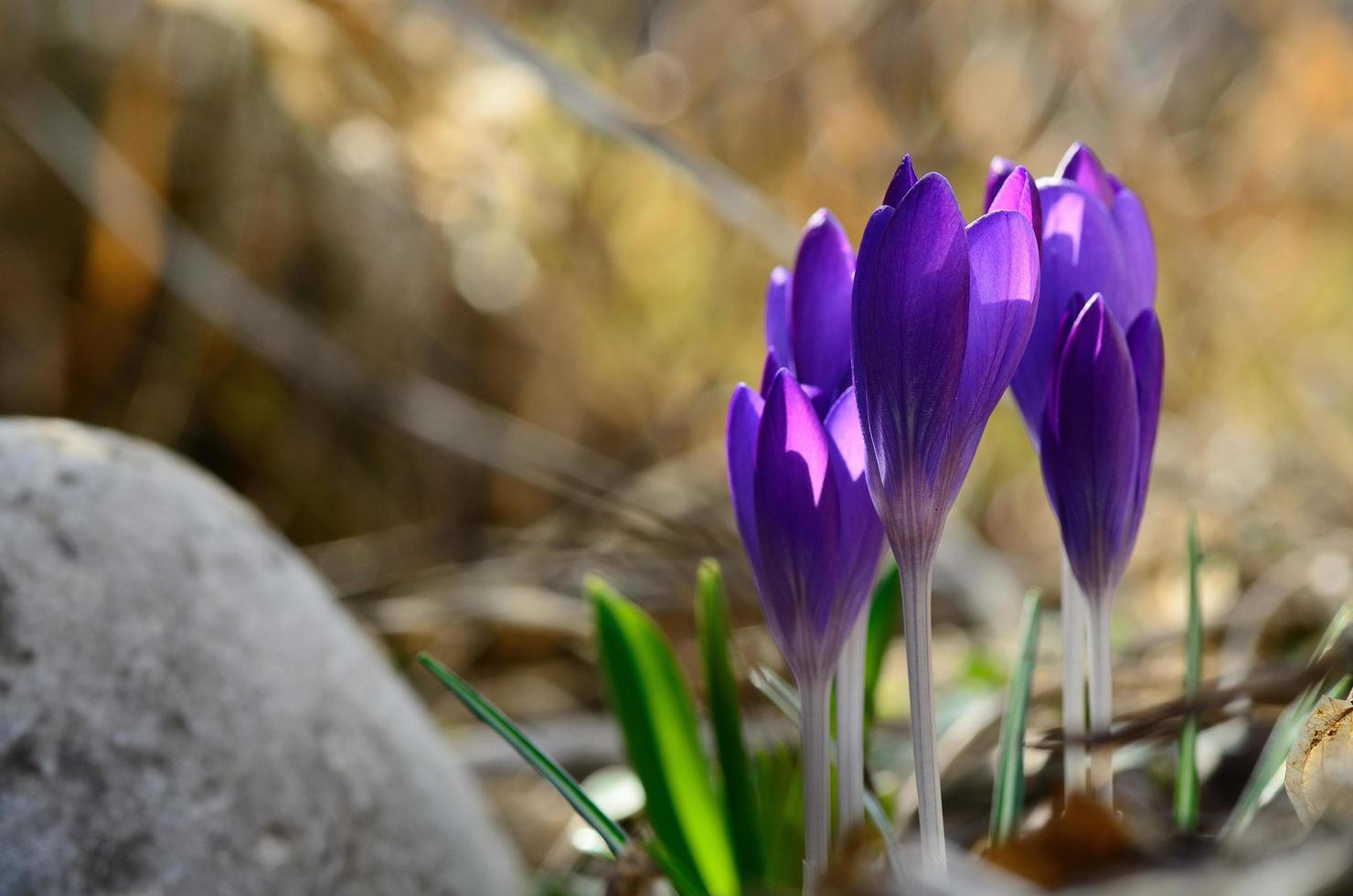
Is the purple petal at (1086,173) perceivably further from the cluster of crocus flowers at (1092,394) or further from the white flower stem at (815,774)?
the white flower stem at (815,774)

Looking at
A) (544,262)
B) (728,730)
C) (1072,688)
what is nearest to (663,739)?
(728,730)

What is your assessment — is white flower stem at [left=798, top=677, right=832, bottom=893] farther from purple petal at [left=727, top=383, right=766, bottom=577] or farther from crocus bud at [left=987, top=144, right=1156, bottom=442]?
crocus bud at [left=987, top=144, right=1156, bottom=442]

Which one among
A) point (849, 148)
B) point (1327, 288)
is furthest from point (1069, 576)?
point (1327, 288)

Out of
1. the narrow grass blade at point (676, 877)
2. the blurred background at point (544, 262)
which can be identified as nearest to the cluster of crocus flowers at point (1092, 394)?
the narrow grass blade at point (676, 877)

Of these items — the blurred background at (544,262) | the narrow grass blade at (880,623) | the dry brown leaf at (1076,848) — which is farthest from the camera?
the blurred background at (544,262)

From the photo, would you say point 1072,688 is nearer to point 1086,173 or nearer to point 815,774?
point 815,774

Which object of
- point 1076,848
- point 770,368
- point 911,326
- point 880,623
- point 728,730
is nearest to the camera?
point 1076,848
